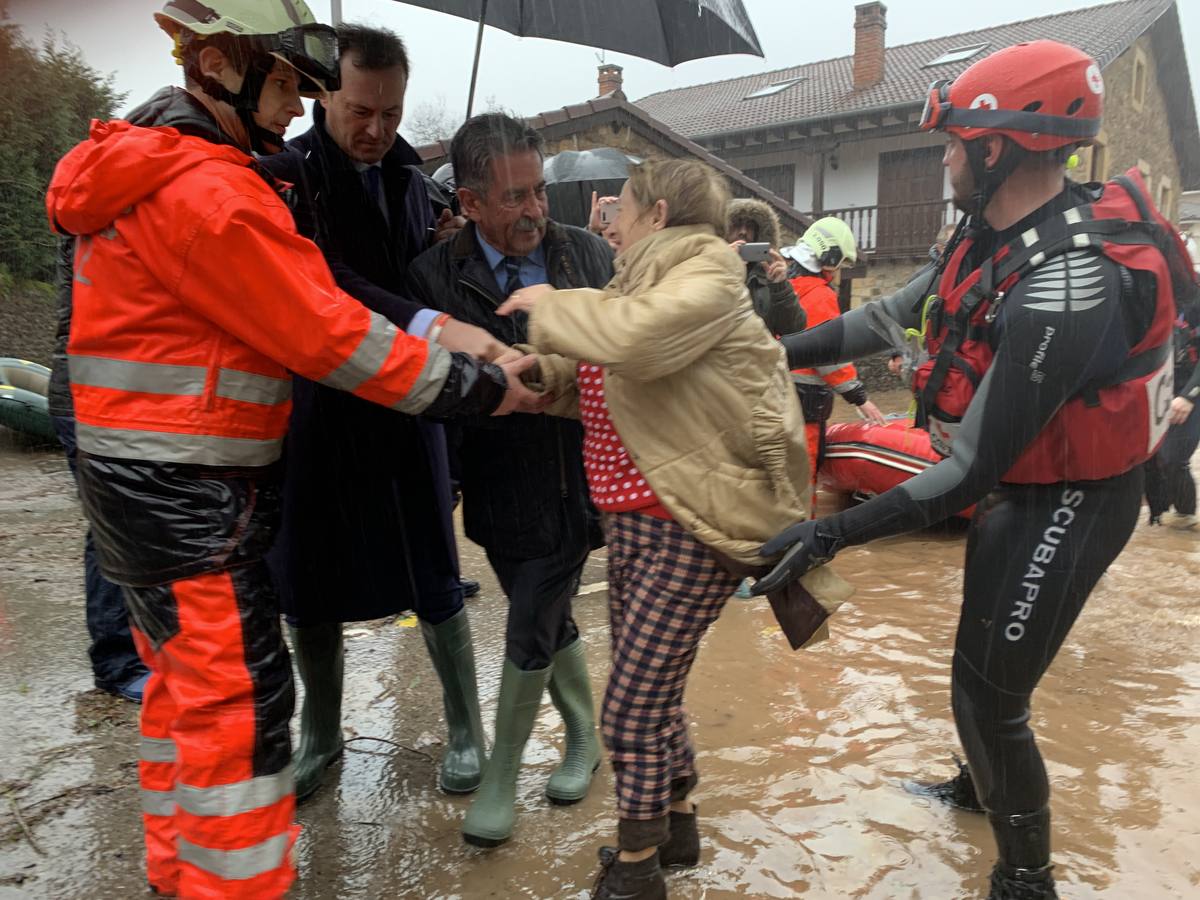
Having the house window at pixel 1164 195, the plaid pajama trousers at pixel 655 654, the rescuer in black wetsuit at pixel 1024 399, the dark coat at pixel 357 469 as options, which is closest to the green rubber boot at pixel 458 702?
the dark coat at pixel 357 469

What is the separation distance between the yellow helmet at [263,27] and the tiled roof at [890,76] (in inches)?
728

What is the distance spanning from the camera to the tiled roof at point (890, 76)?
19.0m

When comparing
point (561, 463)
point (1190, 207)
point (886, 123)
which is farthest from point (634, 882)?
point (1190, 207)

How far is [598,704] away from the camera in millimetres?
3736

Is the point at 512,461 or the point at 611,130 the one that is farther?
the point at 611,130

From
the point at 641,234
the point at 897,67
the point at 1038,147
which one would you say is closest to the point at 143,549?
the point at 641,234

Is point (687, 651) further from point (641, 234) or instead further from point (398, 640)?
point (398, 640)

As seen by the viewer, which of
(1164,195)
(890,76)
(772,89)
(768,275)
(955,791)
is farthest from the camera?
(1164,195)

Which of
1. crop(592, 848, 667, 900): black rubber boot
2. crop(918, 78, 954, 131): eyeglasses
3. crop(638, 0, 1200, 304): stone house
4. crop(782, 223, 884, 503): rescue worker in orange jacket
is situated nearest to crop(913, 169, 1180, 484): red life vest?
crop(918, 78, 954, 131): eyeglasses

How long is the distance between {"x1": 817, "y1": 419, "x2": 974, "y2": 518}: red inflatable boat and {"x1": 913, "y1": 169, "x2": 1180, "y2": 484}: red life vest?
170 inches

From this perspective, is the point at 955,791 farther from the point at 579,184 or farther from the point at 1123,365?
the point at 579,184

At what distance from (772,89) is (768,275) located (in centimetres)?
2173

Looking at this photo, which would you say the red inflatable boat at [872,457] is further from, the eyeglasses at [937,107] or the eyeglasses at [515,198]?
the eyeglasses at [515,198]

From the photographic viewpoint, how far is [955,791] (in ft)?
9.85
